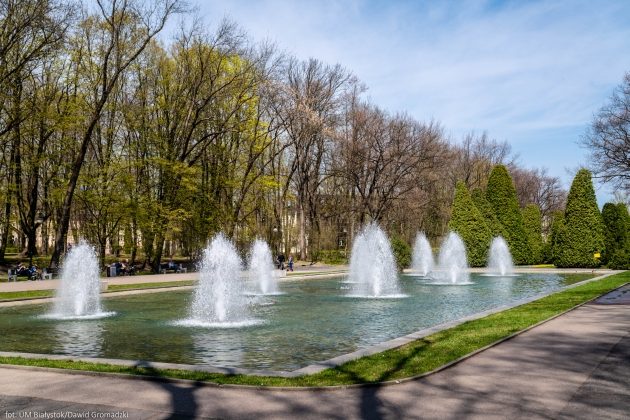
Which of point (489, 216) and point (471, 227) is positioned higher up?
point (489, 216)

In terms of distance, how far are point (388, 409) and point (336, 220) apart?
54.1 meters

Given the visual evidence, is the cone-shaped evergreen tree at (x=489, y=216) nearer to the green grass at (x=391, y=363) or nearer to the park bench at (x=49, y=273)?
the park bench at (x=49, y=273)

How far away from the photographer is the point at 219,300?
1625cm

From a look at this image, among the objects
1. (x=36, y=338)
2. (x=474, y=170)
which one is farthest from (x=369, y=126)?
(x=36, y=338)

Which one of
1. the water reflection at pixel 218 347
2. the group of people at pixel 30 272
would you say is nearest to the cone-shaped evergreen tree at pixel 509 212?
the group of people at pixel 30 272

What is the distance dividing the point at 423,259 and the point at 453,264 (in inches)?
323

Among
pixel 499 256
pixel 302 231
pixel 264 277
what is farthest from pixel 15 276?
pixel 499 256

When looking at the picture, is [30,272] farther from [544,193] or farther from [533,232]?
[544,193]

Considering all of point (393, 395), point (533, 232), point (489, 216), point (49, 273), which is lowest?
point (393, 395)

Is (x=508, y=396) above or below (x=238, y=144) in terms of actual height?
below

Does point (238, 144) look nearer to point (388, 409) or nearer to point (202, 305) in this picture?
point (202, 305)

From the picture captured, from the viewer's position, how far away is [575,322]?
13.3 meters

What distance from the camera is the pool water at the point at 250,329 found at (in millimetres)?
10850

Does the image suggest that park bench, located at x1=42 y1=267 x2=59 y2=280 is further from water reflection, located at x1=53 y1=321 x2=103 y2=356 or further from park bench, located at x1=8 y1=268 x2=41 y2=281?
water reflection, located at x1=53 y1=321 x2=103 y2=356
